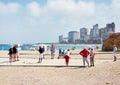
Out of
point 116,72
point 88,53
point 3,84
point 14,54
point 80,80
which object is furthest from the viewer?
point 14,54

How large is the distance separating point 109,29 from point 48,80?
165 meters

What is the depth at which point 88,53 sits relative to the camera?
23859 mm

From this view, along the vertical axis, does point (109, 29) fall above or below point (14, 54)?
above

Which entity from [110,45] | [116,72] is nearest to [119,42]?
[110,45]

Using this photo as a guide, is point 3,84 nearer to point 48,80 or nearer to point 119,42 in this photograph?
point 48,80

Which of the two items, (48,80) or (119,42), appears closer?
(48,80)

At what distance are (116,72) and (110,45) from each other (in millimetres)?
38142

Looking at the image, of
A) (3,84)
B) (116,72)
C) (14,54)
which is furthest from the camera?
(14,54)

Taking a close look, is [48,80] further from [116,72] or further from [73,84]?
[116,72]

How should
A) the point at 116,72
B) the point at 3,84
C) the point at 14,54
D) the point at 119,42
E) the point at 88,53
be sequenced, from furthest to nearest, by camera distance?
the point at 119,42 < the point at 14,54 < the point at 88,53 < the point at 116,72 < the point at 3,84

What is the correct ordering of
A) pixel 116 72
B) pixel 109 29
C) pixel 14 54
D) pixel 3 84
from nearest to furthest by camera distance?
pixel 3 84, pixel 116 72, pixel 14 54, pixel 109 29

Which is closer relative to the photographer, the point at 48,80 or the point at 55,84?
the point at 55,84

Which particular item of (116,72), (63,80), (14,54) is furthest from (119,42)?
(63,80)

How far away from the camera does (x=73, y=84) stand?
50.6ft
